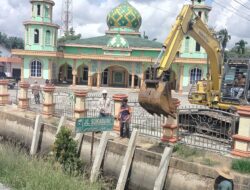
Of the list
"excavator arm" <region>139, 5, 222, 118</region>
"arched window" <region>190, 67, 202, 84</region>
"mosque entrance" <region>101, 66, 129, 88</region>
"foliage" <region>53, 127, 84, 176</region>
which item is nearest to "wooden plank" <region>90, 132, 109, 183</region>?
"foliage" <region>53, 127, 84, 176</region>

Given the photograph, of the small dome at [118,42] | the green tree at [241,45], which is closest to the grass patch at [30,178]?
the small dome at [118,42]

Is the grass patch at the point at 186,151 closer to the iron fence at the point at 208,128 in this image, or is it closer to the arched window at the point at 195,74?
the iron fence at the point at 208,128

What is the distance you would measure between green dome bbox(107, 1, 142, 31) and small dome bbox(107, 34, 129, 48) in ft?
13.7

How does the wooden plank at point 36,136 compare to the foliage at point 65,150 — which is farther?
the wooden plank at point 36,136

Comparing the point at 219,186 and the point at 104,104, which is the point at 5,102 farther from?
the point at 219,186

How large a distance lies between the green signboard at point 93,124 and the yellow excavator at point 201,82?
1.07 metres

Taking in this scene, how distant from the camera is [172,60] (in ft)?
33.8

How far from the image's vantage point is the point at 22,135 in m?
14.6

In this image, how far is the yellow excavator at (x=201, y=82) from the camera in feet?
29.5

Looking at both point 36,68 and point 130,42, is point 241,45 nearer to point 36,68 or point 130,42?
point 130,42

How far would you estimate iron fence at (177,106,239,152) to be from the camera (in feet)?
34.4

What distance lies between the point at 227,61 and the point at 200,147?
406cm

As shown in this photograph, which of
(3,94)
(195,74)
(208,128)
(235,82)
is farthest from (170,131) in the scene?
(195,74)

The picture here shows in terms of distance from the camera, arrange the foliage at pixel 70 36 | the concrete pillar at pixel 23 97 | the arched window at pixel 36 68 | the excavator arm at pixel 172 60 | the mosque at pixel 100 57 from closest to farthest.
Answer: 1. the excavator arm at pixel 172 60
2. the concrete pillar at pixel 23 97
3. the mosque at pixel 100 57
4. the arched window at pixel 36 68
5. the foliage at pixel 70 36
